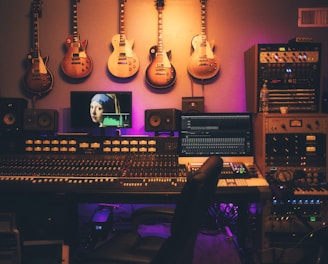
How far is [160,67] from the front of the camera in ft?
9.85

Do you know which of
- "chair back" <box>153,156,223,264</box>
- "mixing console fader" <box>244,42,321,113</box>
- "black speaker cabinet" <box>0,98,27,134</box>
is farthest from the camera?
"black speaker cabinet" <box>0,98,27,134</box>

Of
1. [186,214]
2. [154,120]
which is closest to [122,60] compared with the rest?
[154,120]

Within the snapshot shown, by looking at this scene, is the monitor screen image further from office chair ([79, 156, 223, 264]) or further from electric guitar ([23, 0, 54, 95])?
office chair ([79, 156, 223, 264])

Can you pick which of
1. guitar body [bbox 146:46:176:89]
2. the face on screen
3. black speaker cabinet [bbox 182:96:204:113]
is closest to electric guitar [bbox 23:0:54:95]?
the face on screen

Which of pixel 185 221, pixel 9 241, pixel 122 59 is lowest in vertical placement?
pixel 9 241

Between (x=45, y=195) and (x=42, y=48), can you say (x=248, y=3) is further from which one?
(x=45, y=195)

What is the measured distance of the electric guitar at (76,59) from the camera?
3043mm

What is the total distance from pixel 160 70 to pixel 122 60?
34 centimetres

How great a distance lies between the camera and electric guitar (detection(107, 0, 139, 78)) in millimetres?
3020

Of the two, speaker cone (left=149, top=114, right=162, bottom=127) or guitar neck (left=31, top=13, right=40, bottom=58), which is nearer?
speaker cone (left=149, top=114, right=162, bottom=127)

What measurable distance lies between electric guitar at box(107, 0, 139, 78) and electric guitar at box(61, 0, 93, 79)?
0.66ft

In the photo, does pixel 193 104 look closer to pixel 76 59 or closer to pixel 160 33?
pixel 160 33

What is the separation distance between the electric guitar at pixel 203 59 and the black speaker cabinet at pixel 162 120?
19.1 inches

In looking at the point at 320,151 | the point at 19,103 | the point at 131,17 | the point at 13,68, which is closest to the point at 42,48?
the point at 13,68
